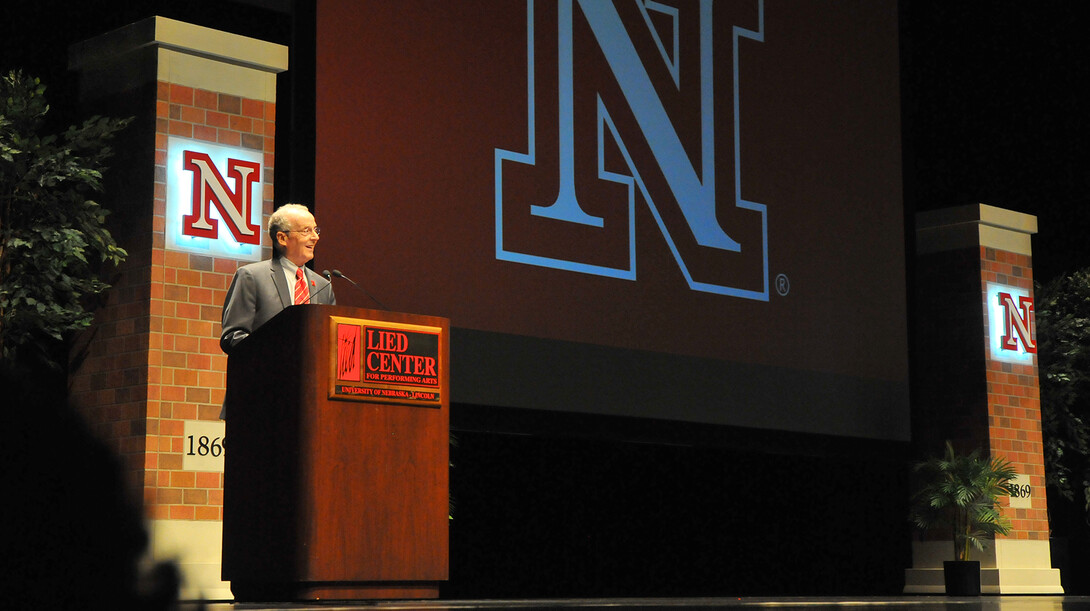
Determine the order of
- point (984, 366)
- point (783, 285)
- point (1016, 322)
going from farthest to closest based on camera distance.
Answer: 1. point (1016, 322)
2. point (984, 366)
3. point (783, 285)

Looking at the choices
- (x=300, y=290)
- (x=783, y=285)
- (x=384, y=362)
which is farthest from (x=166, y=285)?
(x=783, y=285)

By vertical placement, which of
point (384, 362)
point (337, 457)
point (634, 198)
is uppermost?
point (634, 198)

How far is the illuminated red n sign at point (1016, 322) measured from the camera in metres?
9.14

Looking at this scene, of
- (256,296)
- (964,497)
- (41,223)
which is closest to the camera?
(256,296)

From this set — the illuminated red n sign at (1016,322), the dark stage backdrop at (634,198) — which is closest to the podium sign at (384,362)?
the dark stage backdrop at (634,198)

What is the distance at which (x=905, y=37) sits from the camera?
834 centimetres

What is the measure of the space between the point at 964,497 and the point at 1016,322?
5.51ft

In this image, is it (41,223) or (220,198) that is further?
(220,198)

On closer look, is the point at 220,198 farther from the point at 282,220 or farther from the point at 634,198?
the point at 282,220

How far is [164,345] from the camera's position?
5242 mm

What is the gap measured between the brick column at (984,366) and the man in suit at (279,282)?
21.4 feet

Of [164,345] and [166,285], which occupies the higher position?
[166,285]

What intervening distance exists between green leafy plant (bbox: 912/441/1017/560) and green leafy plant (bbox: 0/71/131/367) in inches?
215

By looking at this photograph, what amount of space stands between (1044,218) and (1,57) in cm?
745
